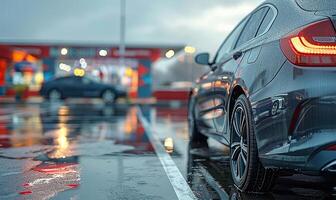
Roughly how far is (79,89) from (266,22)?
876 inches

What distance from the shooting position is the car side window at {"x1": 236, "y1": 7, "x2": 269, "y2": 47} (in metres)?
5.21

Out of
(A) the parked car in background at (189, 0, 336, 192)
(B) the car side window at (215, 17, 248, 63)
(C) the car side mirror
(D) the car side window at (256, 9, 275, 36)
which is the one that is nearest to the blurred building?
(C) the car side mirror

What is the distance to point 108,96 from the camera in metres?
26.3

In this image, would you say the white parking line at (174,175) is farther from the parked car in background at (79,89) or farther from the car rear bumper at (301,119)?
the parked car in background at (79,89)

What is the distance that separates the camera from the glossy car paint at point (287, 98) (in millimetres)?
3574

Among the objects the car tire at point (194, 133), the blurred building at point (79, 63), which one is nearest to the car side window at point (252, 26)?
the car tire at point (194, 133)

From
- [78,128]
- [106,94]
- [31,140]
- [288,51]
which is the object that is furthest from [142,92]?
[288,51]

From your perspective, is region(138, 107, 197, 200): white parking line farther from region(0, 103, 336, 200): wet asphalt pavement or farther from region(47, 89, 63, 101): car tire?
region(47, 89, 63, 101): car tire

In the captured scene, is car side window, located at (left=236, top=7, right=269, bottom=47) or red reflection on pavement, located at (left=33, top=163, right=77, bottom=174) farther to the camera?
red reflection on pavement, located at (left=33, top=163, right=77, bottom=174)

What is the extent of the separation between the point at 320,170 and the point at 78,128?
7844 mm

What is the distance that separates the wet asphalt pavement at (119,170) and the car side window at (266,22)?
5.27 feet

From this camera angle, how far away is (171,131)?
10.7 meters

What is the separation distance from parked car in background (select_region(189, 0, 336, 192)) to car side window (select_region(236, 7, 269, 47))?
28mm

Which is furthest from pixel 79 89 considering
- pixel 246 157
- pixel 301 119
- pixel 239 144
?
pixel 301 119
